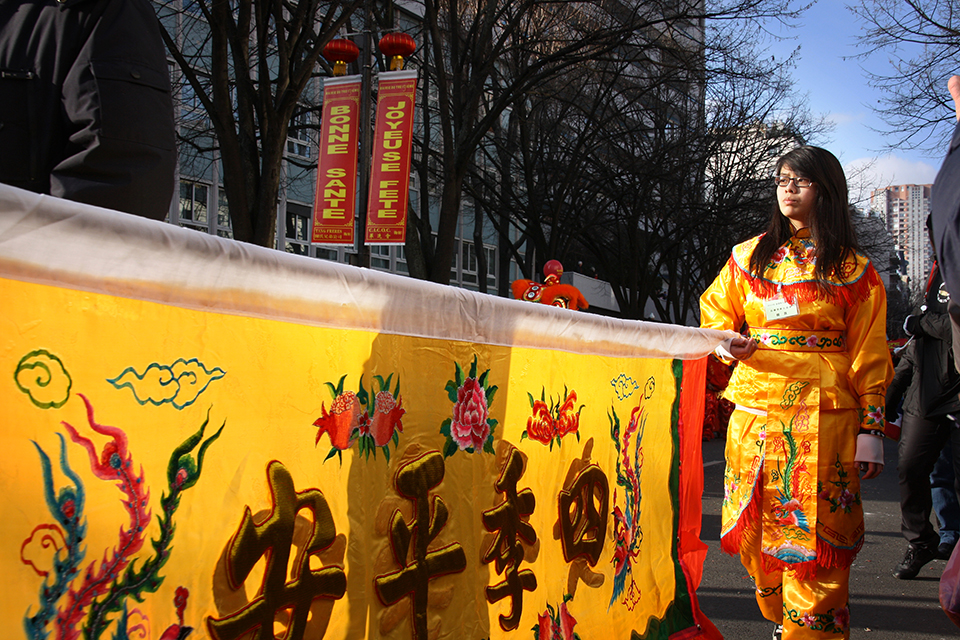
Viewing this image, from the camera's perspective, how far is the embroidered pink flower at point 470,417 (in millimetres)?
2051

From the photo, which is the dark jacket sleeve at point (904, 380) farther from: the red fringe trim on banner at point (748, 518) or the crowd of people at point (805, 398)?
the red fringe trim on banner at point (748, 518)

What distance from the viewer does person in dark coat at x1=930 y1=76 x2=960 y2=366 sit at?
1536 mm

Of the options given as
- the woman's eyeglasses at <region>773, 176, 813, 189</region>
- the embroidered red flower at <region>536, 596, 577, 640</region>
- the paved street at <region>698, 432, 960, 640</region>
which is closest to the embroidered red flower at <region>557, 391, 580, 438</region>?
the embroidered red flower at <region>536, 596, 577, 640</region>

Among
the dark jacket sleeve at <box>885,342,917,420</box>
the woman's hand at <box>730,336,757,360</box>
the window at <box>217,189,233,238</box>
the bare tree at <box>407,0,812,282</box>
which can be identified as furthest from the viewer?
the window at <box>217,189,233,238</box>

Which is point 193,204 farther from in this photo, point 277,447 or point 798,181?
point 277,447

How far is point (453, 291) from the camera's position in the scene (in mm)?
1982

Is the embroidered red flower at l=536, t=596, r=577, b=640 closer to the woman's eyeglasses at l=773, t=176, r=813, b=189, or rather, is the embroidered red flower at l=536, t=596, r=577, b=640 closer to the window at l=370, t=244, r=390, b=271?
the woman's eyeglasses at l=773, t=176, r=813, b=189

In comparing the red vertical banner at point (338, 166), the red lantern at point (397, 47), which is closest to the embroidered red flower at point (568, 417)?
the red vertical banner at point (338, 166)

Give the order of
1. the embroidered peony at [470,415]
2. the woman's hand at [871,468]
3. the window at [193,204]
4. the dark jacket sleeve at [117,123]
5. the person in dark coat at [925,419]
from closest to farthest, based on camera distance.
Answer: the dark jacket sleeve at [117,123] → the embroidered peony at [470,415] → the woman's hand at [871,468] → the person in dark coat at [925,419] → the window at [193,204]

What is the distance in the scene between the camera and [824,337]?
9.79 ft

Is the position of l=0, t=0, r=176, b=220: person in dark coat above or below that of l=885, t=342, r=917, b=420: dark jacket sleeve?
above

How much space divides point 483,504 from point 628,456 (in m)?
0.93

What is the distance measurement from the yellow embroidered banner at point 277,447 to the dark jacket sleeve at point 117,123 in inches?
19.5

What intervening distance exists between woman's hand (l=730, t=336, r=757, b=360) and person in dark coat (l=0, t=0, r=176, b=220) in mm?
2155
